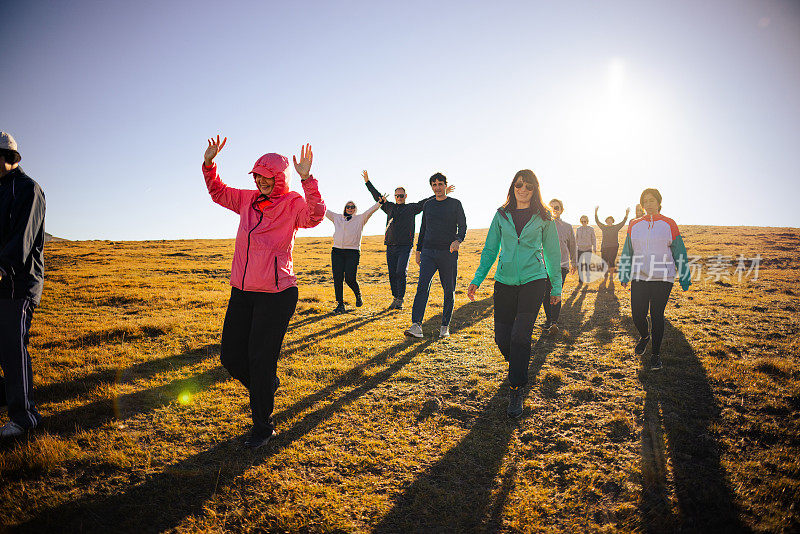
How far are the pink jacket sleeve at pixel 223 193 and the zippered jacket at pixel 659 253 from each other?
594 centimetres

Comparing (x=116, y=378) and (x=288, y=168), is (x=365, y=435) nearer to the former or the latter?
A: (x=288, y=168)

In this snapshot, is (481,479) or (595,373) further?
(595,373)

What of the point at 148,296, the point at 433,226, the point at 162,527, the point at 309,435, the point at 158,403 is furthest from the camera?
the point at 148,296

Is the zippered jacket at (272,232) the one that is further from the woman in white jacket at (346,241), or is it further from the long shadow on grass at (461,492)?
the woman in white jacket at (346,241)

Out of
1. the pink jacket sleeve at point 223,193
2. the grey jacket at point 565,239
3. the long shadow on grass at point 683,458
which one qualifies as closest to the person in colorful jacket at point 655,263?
the long shadow on grass at point 683,458

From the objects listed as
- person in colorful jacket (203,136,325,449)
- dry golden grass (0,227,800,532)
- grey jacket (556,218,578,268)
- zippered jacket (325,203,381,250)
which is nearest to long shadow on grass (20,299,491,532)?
dry golden grass (0,227,800,532)

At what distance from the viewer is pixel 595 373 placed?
A: 6.07m

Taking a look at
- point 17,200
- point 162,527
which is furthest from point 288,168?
point 162,527

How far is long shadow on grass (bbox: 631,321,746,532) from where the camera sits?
9.43ft

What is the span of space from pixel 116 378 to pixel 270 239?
12.6 feet

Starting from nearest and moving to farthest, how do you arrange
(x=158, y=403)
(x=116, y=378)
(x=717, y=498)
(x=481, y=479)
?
1. (x=717, y=498)
2. (x=481, y=479)
3. (x=158, y=403)
4. (x=116, y=378)

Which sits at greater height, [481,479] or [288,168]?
[288,168]

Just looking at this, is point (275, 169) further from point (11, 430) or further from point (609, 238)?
point (609, 238)

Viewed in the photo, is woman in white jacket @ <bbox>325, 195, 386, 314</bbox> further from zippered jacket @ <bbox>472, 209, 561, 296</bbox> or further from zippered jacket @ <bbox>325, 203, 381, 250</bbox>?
zippered jacket @ <bbox>472, 209, 561, 296</bbox>
